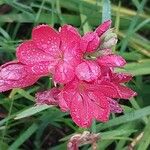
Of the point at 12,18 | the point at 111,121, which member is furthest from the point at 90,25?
the point at 111,121

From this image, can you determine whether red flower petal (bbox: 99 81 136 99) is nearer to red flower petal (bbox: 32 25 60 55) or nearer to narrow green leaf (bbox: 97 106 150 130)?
red flower petal (bbox: 32 25 60 55)

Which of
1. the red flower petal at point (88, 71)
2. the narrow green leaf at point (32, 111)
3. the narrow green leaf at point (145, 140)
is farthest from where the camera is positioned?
the narrow green leaf at point (145, 140)

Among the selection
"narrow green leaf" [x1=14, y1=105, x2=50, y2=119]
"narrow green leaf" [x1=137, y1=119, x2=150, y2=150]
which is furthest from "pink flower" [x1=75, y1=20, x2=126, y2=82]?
"narrow green leaf" [x1=137, y1=119, x2=150, y2=150]

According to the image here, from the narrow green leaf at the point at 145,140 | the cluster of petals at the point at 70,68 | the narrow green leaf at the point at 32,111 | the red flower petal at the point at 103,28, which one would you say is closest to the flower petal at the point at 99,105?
the cluster of petals at the point at 70,68

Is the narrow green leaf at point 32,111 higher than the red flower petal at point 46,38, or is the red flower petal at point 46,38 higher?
the red flower petal at point 46,38

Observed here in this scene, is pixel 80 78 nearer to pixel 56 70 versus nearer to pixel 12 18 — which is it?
pixel 56 70

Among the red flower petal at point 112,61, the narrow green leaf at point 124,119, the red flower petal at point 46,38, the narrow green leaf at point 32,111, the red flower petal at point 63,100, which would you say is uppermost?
Result: the red flower petal at point 46,38

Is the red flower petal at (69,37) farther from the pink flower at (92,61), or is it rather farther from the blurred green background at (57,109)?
the blurred green background at (57,109)
